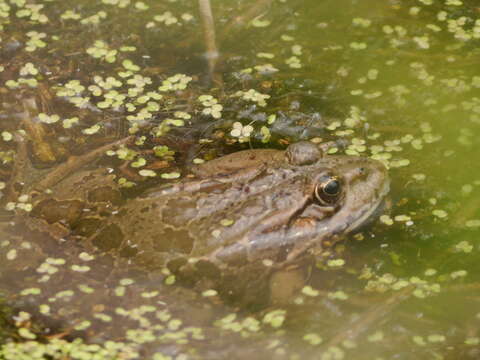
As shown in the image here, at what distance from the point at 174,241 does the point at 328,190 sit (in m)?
0.75

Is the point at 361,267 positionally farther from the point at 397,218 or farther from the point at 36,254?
the point at 36,254

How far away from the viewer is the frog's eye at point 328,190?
3.21 metres

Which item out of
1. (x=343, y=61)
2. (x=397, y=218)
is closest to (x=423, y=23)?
(x=343, y=61)

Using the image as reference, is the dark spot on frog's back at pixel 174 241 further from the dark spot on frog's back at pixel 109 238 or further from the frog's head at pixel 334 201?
the frog's head at pixel 334 201

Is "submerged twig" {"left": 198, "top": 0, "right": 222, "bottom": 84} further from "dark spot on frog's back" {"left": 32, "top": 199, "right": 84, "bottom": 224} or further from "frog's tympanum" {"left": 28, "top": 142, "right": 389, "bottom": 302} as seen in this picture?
"dark spot on frog's back" {"left": 32, "top": 199, "right": 84, "bottom": 224}

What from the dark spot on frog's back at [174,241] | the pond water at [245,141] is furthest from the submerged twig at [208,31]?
the dark spot on frog's back at [174,241]

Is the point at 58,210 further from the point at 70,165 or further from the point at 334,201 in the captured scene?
the point at 334,201

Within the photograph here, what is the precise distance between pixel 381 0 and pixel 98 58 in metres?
1.93

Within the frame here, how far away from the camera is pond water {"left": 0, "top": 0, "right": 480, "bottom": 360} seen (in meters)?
2.89

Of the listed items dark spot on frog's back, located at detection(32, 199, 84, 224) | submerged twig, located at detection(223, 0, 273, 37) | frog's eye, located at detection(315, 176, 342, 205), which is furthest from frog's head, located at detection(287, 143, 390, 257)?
submerged twig, located at detection(223, 0, 273, 37)

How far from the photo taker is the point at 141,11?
15.4 feet

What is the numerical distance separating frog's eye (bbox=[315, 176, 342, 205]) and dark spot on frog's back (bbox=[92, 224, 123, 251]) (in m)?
0.94

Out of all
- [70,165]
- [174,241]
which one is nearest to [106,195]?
[70,165]

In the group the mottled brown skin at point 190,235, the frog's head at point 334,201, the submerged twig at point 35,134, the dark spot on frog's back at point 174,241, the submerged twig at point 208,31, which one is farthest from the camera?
the submerged twig at point 208,31
